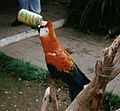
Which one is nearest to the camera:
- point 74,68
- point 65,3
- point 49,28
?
point 49,28

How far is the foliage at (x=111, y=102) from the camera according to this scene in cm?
332

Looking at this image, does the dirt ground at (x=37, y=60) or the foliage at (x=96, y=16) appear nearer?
the dirt ground at (x=37, y=60)

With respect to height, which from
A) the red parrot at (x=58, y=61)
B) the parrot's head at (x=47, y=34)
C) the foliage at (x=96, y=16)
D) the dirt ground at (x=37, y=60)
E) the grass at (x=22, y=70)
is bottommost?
the dirt ground at (x=37, y=60)

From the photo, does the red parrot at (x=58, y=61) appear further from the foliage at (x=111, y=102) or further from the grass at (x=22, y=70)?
the grass at (x=22, y=70)

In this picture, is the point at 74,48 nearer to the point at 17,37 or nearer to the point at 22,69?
the point at 17,37

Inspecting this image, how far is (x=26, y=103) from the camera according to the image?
11.6 ft

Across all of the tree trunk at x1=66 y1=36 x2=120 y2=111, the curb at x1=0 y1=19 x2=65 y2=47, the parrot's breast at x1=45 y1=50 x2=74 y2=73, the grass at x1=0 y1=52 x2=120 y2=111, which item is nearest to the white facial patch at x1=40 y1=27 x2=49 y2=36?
the parrot's breast at x1=45 y1=50 x2=74 y2=73

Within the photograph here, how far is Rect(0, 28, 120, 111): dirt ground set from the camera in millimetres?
3549

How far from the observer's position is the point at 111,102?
3.37 metres

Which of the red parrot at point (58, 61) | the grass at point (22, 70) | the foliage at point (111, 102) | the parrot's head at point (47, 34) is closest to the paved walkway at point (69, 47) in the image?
the grass at point (22, 70)

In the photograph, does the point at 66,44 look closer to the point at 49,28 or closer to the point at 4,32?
the point at 4,32

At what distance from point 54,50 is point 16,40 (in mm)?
2882

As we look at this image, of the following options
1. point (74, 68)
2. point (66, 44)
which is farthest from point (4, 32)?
point (74, 68)

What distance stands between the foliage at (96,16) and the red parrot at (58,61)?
3000 mm
